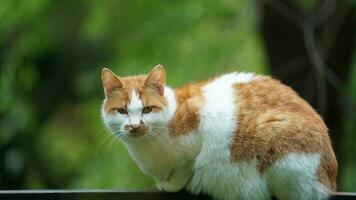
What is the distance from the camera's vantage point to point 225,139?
→ 11.7 feet

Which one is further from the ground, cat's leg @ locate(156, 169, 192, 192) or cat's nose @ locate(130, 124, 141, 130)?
cat's nose @ locate(130, 124, 141, 130)

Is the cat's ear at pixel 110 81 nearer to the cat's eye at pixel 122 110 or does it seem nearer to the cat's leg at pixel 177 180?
the cat's eye at pixel 122 110

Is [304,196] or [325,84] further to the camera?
[325,84]

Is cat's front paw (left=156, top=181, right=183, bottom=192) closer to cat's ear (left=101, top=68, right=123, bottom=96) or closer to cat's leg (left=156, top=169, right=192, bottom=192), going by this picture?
cat's leg (left=156, top=169, right=192, bottom=192)

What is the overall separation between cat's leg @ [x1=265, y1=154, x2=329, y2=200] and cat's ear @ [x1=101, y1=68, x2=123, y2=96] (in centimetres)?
74

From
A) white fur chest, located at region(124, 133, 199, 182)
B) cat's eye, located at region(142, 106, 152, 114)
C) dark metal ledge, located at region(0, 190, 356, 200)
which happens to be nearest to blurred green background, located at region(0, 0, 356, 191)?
white fur chest, located at region(124, 133, 199, 182)

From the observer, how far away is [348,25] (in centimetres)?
624

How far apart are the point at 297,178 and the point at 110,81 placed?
2.95ft

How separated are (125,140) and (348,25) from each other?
3114mm

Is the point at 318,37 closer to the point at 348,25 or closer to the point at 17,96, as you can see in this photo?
the point at 348,25

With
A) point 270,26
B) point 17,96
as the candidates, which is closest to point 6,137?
point 17,96

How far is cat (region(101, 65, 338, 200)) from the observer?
344 cm

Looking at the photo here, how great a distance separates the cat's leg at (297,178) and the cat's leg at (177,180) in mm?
366

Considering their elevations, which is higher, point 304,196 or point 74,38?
point 74,38
